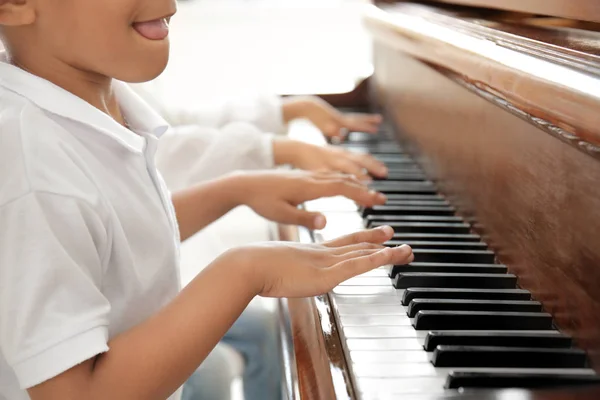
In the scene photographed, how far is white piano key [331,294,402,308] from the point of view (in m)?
0.84

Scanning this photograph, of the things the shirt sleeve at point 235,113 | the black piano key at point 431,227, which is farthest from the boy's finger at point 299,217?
the shirt sleeve at point 235,113

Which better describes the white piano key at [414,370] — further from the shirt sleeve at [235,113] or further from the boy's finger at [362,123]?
the shirt sleeve at [235,113]

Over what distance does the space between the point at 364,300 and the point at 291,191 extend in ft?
1.07

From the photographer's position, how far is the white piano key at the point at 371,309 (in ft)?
2.67

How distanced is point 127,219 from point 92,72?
16cm

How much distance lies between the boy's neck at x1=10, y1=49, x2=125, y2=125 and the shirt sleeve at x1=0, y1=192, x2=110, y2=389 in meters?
0.18

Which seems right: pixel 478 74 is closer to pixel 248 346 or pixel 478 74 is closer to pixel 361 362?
pixel 361 362

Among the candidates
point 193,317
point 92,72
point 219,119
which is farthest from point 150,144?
point 219,119

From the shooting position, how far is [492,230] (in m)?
0.98

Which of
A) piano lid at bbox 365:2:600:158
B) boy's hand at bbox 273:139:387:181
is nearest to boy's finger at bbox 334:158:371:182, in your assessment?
boy's hand at bbox 273:139:387:181

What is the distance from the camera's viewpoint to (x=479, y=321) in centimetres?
76

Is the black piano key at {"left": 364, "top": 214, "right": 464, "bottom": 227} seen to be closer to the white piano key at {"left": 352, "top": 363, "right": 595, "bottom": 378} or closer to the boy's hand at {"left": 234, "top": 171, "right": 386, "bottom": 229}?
the boy's hand at {"left": 234, "top": 171, "right": 386, "bottom": 229}

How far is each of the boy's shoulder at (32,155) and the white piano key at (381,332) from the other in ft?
0.95

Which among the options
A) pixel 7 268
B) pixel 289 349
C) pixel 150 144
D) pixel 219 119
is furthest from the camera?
pixel 219 119
